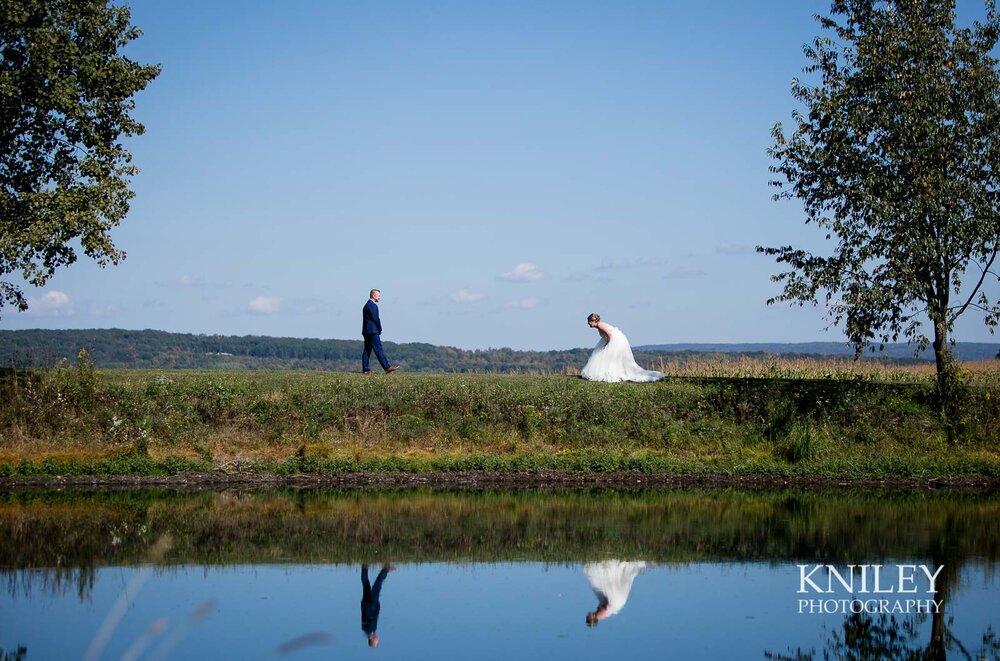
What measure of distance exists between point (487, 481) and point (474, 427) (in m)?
3.18

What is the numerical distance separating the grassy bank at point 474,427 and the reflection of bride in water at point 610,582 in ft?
35.7

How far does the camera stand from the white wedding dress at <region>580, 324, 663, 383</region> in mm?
35375

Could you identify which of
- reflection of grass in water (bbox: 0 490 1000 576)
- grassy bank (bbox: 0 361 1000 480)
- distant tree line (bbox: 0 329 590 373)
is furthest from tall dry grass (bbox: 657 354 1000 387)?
distant tree line (bbox: 0 329 590 373)

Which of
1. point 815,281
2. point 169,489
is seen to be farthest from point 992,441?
point 169,489

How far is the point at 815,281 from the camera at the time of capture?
3131cm

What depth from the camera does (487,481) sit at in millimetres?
27891

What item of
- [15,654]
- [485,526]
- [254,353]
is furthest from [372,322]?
[254,353]

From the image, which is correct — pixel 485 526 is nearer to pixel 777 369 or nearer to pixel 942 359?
pixel 942 359

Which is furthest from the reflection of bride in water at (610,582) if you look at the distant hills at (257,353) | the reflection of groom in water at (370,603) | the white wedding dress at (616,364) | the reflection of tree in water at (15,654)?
the distant hills at (257,353)

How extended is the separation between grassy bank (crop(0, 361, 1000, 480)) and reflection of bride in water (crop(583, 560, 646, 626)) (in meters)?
10.9

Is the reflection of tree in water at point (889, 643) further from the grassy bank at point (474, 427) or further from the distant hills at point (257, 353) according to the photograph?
the distant hills at point (257, 353)

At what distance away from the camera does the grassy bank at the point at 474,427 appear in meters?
28.8

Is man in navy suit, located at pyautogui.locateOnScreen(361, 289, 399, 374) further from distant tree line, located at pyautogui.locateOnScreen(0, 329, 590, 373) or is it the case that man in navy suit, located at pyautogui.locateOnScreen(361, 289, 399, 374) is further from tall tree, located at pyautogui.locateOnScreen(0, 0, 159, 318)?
distant tree line, located at pyautogui.locateOnScreen(0, 329, 590, 373)

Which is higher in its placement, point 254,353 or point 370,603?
point 254,353
